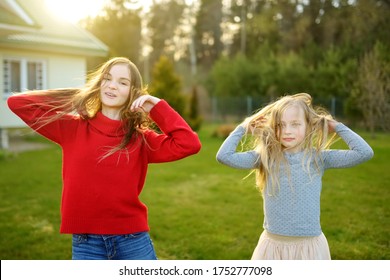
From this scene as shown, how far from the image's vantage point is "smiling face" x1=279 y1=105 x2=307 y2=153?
2.26m

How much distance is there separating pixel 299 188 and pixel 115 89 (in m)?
1.06

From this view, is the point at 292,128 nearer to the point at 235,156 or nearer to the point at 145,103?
the point at 235,156

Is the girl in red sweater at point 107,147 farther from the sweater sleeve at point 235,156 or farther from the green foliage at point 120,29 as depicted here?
the green foliage at point 120,29

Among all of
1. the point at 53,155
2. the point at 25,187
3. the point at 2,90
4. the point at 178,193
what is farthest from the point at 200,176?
the point at 2,90

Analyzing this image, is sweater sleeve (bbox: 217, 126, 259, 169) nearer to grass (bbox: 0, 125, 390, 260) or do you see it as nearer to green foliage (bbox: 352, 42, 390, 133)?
grass (bbox: 0, 125, 390, 260)

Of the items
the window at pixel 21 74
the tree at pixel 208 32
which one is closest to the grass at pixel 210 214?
the window at pixel 21 74

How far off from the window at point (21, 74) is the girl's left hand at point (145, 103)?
30.3 ft

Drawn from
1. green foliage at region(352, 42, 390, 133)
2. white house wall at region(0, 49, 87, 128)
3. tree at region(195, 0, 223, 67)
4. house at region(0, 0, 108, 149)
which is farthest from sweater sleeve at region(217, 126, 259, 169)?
tree at region(195, 0, 223, 67)

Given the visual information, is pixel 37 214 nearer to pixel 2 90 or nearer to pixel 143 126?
pixel 143 126

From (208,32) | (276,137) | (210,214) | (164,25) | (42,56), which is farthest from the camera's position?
(164,25)

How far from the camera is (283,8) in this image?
594 centimetres

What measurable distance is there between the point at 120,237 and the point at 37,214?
3266mm

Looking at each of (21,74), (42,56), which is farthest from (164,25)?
(21,74)

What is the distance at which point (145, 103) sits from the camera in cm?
225
